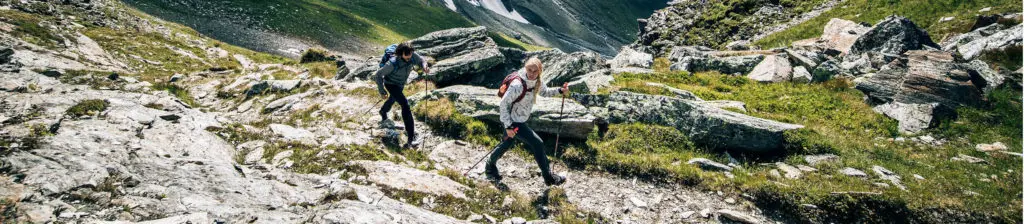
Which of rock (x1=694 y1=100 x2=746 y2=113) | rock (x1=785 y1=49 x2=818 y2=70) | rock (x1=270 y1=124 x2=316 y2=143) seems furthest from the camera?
rock (x1=785 y1=49 x2=818 y2=70)

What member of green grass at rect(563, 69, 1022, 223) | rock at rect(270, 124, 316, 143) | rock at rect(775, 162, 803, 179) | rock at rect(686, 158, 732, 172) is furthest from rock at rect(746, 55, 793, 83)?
rock at rect(270, 124, 316, 143)

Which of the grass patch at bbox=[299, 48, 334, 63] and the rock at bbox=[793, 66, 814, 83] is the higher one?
the rock at bbox=[793, 66, 814, 83]

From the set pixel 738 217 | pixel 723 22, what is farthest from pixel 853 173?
pixel 723 22

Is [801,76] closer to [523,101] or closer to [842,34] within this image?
[842,34]

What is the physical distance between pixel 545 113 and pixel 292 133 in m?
7.82

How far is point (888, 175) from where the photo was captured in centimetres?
1009

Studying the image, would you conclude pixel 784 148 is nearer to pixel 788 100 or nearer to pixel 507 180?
pixel 788 100

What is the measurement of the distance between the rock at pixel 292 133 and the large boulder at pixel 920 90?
1963cm

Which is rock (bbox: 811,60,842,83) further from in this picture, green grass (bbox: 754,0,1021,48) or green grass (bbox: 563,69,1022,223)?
green grass (bbox: 754,0,1021,48)

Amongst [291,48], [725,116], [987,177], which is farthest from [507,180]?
[291,48]

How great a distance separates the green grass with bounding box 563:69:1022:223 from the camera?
8719 millimetres

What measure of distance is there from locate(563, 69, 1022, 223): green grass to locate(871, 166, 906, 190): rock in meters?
0.15

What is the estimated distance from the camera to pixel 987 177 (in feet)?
32.9

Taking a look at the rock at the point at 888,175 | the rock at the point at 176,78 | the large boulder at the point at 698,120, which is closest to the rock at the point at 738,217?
the large boulder at the point at 698,120
